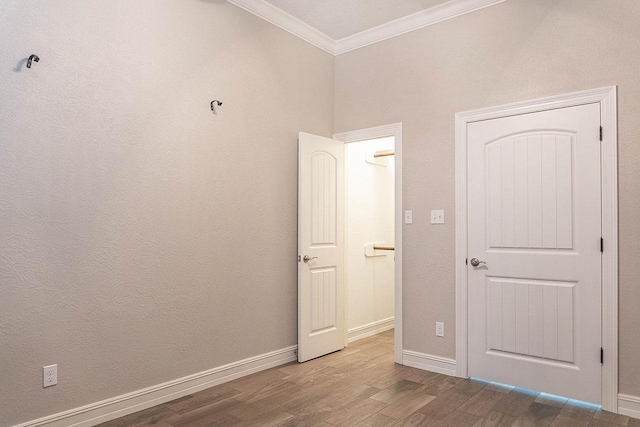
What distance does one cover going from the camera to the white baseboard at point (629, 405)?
2.74 m

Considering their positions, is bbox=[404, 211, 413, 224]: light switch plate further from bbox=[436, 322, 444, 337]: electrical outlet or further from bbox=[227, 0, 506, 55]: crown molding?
bbox=[227, 0, 506, 55]: crown molding

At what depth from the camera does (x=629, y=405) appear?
2770mm

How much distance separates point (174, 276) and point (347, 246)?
1.95m

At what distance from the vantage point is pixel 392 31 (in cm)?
395

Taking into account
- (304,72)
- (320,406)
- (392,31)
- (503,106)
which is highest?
(392,31)

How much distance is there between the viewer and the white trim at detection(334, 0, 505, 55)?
138 inches

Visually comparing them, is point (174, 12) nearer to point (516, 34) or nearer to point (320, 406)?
point (516, 34)

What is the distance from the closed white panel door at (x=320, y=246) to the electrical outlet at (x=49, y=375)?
75.5 inches

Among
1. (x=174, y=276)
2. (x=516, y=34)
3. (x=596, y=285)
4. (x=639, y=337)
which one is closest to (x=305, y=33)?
(x=516, y=34)

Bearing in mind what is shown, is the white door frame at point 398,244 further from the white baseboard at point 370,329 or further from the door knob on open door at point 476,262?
the white baseboard at point 370,329

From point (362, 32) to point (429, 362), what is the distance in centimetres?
304

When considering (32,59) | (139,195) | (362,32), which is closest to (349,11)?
(362,32)

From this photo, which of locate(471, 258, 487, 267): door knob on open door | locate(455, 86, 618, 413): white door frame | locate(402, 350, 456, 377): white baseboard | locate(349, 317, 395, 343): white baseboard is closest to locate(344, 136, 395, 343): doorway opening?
locate(349, 317, 395, 343): white baseboard

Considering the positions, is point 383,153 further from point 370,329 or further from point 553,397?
point 553,397
